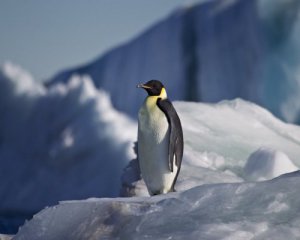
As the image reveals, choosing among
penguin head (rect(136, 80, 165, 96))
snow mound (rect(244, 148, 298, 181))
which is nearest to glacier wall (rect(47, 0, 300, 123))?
snow mound (rect(244, 148, 298, 181))

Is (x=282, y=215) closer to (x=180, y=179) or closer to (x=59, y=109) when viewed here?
(x=180, y=179)

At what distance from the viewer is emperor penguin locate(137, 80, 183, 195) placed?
4230mm

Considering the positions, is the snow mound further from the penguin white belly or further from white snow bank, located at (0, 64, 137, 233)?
white snow bank, located at (0, 64, 137, 233)

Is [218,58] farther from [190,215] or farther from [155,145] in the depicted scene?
[190,215]

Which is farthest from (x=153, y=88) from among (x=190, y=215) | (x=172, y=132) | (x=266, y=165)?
(x=266, y=165)

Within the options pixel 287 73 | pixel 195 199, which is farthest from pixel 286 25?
pixel 195 199

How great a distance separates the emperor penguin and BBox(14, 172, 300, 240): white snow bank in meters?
1.08

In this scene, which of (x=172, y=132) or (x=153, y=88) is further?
(x=153, y=88)

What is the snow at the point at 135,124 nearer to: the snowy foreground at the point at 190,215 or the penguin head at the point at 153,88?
the snowy foreground at the point at 190,215

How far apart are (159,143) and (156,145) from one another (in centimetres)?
2

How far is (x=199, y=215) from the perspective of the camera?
2867 millimetres

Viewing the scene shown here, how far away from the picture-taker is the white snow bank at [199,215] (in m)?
2.73

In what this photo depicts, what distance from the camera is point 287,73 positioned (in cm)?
977

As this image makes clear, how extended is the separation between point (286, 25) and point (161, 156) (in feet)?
20.1
